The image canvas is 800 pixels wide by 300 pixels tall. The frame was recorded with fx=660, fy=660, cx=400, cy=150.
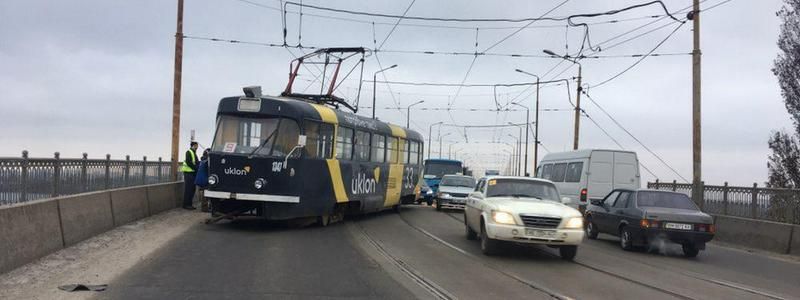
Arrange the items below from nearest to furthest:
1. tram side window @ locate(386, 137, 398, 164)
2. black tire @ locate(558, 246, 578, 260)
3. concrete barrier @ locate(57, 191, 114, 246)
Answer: concrete barrier @ locate(57, 191, 114, 246) → black tire @ locate(558, 246, 578, 260) → tram side window @ locate(386, 137, 398, 164)

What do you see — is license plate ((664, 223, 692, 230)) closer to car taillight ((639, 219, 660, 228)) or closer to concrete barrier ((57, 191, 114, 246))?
car taillight ((639, 219, 660, 228))

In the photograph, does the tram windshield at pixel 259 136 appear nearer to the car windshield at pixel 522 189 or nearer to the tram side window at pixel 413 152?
the car windshield at pixel 522 189

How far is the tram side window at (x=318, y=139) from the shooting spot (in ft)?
47.8

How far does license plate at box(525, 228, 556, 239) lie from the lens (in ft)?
35.9

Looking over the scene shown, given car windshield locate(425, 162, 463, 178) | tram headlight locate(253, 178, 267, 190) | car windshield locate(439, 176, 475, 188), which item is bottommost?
car windshield locate(439, 176, 475, 188)

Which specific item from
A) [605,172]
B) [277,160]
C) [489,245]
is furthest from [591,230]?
[277,160]

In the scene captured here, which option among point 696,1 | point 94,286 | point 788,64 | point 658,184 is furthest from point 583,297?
point 788,64

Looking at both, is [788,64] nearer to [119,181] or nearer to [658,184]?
[658,184]

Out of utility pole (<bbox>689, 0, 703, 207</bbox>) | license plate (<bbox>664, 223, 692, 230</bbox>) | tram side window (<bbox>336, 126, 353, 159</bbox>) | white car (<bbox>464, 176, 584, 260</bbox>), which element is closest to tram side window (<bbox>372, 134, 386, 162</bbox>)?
tram side window (<bbox>336, 126, 353, 159</bbox>)

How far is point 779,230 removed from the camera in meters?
14.8

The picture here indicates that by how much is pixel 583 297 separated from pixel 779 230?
30.4 ft

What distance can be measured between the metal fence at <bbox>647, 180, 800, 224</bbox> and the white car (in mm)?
6323

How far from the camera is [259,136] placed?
1416 centimetres

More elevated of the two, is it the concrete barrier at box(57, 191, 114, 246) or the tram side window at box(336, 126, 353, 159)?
the tram side window at box(336, 126, 353, 159)
